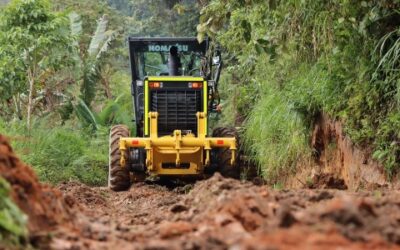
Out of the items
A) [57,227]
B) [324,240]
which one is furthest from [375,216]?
[57,227]

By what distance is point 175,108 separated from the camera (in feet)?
43.1

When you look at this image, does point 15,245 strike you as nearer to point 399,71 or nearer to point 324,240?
point 324,240

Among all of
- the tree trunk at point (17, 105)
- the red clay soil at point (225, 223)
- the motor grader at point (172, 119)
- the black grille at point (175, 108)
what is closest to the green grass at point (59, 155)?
the tree trunk at point (17, 105)

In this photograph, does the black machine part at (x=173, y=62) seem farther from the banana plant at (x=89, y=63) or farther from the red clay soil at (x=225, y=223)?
the banana plant at (x=89, y=63)

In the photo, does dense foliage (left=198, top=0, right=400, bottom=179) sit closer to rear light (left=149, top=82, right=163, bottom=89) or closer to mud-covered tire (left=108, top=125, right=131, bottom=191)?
rear light (left=149, top=82, right=163, bottom=89)

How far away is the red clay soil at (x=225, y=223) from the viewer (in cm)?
326

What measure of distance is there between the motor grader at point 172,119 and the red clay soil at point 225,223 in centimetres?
639

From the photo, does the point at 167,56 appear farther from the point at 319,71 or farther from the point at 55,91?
the point at 55,91

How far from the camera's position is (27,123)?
1791 centimetres

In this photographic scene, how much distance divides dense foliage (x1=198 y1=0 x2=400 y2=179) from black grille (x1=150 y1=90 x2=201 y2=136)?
3.85ft

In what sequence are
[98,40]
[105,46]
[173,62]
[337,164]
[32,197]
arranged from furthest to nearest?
[98,40], [105,46], [173,62], [337,164], [32,197]

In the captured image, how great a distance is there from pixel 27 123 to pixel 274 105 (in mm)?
7183

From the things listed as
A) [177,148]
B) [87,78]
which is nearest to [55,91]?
[87,78]

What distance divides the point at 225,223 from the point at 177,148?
8072 mm
